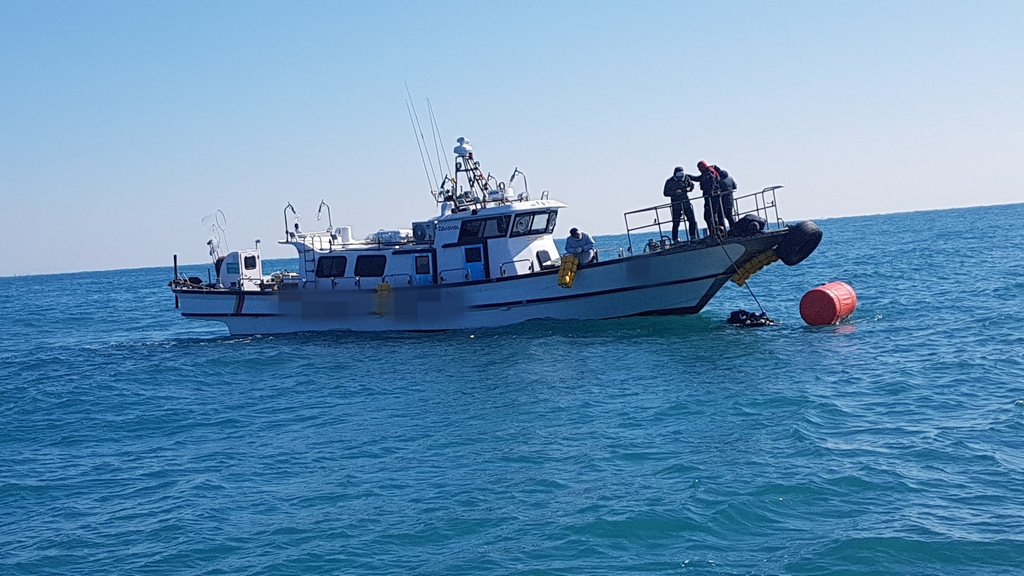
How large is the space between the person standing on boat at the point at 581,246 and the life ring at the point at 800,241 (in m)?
4.54

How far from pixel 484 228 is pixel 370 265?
148 inches

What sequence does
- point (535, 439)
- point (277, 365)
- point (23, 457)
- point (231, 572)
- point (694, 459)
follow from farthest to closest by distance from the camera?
point (277, 365)
point (23, 457)
point (535, 439)
point (694, 459)
point (231, 572)

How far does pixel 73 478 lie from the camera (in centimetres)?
1260

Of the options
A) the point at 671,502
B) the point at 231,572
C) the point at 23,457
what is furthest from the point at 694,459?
the point at 23,457

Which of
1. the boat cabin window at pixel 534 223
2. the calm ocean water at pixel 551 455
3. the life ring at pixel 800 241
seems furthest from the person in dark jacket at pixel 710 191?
the boat cabin window at pixel 534 223

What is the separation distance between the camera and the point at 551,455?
11.6 metres

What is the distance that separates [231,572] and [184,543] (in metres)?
1.19

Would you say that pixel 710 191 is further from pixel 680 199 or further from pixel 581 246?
pixel 581 246

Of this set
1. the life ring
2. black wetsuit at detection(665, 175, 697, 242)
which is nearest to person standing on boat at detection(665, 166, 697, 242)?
black wetsuit at detection(665, 175, 697, 242)

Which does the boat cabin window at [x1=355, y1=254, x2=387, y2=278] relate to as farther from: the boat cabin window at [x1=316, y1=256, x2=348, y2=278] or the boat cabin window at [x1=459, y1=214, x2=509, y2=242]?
the boat cabin window at [x1=459, y1=214, x2=509, y2=242]

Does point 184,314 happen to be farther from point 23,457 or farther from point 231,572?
point 231,572

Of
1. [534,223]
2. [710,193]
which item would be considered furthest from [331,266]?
[710,193]

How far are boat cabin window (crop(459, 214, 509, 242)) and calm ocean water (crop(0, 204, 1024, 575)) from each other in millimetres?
2727

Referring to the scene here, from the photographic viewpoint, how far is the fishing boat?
21172mm
